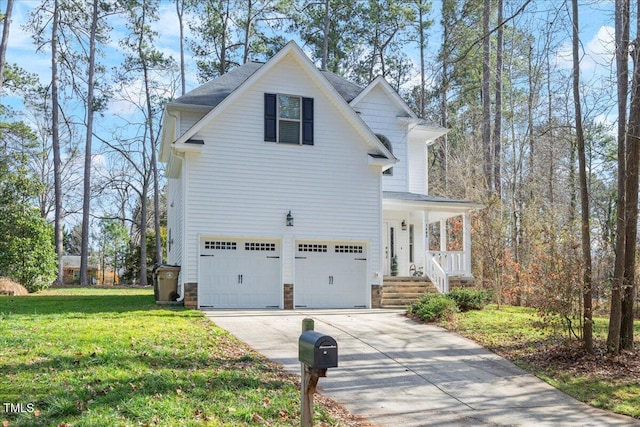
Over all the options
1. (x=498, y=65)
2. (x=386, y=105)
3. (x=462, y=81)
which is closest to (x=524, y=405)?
(x=386, y=105)

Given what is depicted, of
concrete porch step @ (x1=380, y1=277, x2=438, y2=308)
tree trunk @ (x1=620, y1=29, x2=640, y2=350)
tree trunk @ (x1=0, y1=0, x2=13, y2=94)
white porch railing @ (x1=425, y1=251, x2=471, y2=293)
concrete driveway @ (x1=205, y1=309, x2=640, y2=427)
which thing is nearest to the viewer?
concrete driveway @ (x1=205, y1=309, x2=640, y2=427)

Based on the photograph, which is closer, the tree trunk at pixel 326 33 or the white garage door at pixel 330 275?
the white garage door at pixel 330 275

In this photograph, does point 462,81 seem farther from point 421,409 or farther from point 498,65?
point 421,409

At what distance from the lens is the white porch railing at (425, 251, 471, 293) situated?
18.9m

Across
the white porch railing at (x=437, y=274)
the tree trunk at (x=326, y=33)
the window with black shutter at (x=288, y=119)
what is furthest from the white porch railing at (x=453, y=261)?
the tree trunk at (x=326, y=33)

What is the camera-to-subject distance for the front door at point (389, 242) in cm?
2095

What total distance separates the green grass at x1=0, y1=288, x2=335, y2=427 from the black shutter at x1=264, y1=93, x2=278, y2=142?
7.34 meters

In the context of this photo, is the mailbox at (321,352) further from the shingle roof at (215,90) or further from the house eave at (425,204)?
the house eave at (425,204)

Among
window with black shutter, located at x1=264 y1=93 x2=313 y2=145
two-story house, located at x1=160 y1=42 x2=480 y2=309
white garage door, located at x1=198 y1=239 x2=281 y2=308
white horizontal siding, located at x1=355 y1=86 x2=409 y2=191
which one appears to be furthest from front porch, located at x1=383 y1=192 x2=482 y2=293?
white garage door, located at x1=198 y1=239 x2=281 y2=308

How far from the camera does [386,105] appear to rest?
2189 cm

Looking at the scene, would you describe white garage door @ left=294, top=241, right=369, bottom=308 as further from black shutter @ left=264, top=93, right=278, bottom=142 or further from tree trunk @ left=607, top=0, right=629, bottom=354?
tree trunk @ left=607, top=0, right=629, bottom=354

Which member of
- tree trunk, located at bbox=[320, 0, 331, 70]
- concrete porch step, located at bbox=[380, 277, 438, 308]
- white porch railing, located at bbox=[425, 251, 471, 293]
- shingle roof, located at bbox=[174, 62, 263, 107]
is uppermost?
tree trunk, located at bbox=[320, 0, 331, 70]

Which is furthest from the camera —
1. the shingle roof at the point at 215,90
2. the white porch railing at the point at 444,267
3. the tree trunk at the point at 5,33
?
the tree trunk at the point at 5,33

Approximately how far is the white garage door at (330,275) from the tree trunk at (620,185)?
28.4 feet
